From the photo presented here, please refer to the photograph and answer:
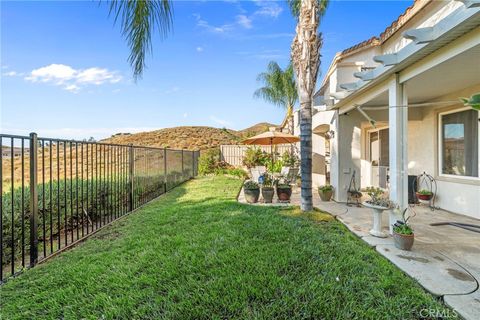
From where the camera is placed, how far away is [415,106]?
16.2 feet

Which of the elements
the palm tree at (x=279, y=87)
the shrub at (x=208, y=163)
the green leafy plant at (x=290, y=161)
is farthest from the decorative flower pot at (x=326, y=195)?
the palm tree at (x=279, y=87)

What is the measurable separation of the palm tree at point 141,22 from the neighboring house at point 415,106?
326cm

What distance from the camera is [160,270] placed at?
3244 mm

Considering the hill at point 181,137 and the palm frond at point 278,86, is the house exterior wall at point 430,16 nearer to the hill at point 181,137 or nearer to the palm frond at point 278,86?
the palm frond at point 278,86

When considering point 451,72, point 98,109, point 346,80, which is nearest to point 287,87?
point 346,80

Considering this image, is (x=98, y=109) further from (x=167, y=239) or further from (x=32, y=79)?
(x=167, y=239)

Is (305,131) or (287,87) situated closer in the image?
(305,131)

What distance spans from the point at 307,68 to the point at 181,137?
2501cm

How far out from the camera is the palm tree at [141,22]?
3148mm

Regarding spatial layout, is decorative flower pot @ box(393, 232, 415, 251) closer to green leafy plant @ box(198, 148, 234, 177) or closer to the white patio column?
the white patio column

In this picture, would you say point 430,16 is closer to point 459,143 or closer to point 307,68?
point 459,143

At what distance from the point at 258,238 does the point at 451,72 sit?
14.8 ft

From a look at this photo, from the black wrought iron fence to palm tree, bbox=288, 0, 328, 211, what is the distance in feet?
15.4

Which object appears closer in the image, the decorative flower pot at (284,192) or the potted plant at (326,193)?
the decorative flower pot at (284,192)
